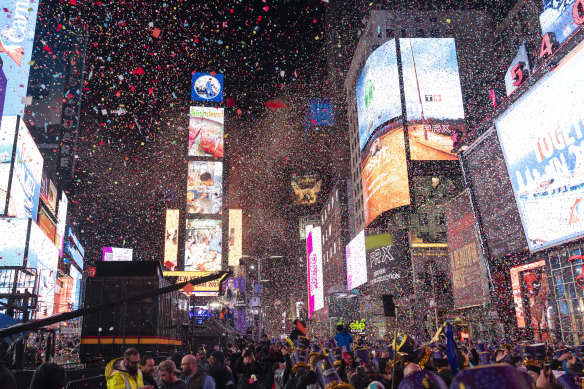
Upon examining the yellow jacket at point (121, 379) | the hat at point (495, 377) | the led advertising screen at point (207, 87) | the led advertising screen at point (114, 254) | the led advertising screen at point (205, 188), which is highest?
the led advertising screen at point (207, 87)

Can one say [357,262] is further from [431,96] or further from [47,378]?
[47,378]

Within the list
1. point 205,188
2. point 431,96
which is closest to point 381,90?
point 431,96

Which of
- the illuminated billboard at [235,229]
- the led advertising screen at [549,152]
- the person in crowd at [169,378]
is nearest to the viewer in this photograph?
the person in crowd at [169,378]

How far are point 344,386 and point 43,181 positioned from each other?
4987 cm

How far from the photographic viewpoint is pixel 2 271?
33.4 meters

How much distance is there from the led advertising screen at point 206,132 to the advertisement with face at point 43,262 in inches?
1045

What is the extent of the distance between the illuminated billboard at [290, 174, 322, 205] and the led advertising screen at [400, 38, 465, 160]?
48.5m

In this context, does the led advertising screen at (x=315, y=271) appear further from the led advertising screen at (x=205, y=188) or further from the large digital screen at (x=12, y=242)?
the large digital screen at (x=12, y=242)

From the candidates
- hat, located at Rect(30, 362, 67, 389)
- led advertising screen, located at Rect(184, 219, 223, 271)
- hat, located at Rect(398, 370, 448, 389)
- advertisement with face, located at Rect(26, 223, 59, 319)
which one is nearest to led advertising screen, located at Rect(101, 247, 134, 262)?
led advertising screen, located at Rect(184, 219, 223, 271)

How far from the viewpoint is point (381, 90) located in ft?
174

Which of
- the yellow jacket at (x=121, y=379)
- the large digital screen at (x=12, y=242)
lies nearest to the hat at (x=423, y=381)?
the yellow jacket at (x=121, y=379)

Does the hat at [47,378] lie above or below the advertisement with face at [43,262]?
below

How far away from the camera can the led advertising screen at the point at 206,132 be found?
6931 cm

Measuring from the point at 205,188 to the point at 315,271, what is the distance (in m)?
44.2
